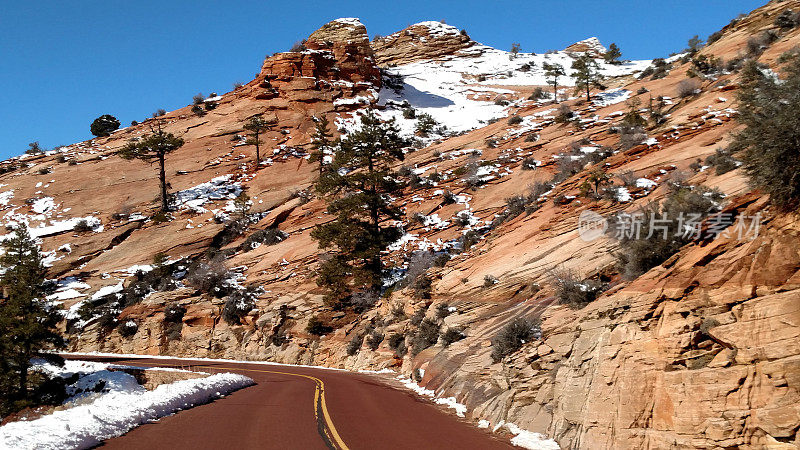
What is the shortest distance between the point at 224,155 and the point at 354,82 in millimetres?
22205

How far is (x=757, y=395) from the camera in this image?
6250 millimetres

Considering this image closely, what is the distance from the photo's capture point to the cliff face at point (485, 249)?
23.4ft

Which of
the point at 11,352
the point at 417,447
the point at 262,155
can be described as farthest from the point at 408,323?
the point at 262,155

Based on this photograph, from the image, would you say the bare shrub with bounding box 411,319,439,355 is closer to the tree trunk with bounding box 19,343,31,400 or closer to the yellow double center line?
the yellow double center line

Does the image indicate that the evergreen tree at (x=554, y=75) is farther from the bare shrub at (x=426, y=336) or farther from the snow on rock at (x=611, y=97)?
the bare shrub at (x=426, y=336)

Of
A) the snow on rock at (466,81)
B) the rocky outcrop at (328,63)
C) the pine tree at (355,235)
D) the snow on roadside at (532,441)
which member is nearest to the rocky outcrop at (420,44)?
the snow on rock at (466,81)

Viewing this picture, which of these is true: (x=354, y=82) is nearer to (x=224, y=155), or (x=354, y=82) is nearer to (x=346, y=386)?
(x=224, y=155)

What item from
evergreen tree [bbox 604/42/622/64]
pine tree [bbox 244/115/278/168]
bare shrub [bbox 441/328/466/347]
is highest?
evergreen tree [bbox 604/42/622/64]

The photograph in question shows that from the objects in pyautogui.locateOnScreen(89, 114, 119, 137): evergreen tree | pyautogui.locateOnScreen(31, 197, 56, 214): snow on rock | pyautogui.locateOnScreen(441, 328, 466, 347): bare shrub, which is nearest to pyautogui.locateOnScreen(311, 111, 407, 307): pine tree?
pyautogui.locateOnScreen(441, 328, 466, 347): bare shrub

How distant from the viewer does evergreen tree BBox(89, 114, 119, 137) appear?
71731 mm

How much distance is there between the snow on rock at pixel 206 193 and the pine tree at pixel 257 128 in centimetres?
458

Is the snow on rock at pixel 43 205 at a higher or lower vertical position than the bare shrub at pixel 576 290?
higher

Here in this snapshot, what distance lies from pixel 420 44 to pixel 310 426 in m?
96.5

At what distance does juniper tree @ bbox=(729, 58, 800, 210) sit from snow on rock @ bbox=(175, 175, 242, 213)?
4629 cm
